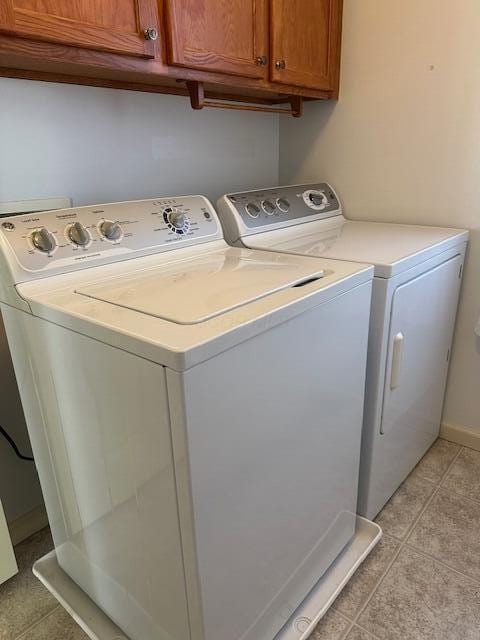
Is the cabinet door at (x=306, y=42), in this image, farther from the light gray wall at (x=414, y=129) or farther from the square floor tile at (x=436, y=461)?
the square floor tile at (x=436, y=461)

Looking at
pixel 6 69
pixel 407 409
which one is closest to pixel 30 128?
pixel 6 69

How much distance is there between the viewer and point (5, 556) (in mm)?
1347

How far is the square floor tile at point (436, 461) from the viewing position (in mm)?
1894

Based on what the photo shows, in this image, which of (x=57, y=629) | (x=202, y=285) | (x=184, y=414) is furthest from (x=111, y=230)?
(x=57, y=629)

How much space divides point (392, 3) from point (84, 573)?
231 centimetres

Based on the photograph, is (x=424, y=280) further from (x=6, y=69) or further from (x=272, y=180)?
(x=6, y=69)

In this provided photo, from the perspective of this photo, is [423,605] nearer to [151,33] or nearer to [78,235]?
[78,235]

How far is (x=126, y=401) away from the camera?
2.85 feet

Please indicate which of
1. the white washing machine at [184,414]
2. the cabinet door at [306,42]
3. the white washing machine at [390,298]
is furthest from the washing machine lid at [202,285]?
the cabinet door at [306,42]

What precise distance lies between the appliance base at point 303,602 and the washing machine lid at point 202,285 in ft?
3.13

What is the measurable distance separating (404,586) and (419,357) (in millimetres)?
755

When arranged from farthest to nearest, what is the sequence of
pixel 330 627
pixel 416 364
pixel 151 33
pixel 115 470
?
pixel 416 364 → pixel 330 627 → pixel 151 33 → pixel 115 470

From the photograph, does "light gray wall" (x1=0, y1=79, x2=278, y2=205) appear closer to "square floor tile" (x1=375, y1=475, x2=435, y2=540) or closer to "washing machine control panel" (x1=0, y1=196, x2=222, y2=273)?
"washing machine control panel" (x1=0, y1=196, x2=222, y2=273)

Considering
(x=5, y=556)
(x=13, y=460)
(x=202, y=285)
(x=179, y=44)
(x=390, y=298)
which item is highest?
(x=179, y=44)
